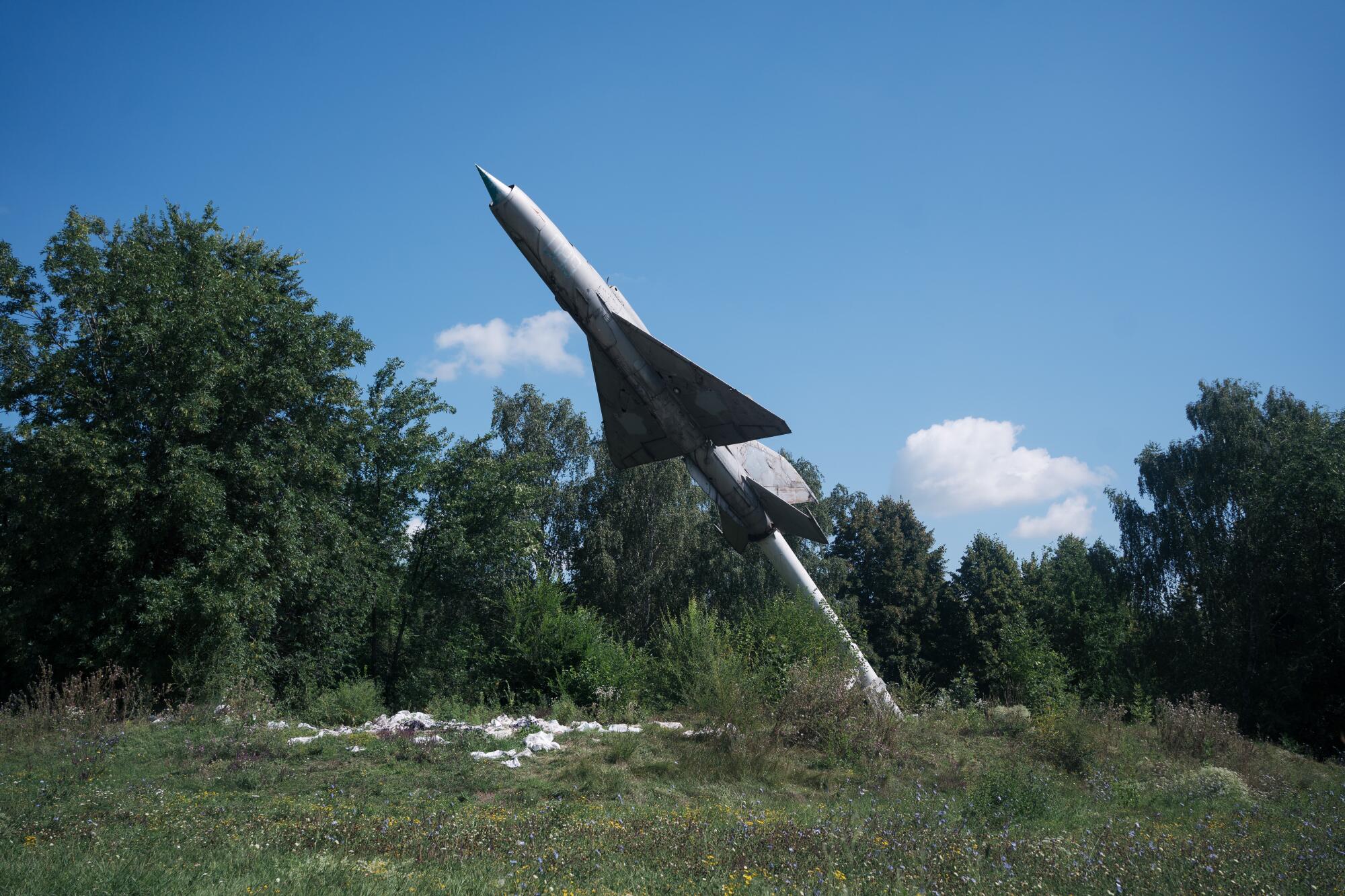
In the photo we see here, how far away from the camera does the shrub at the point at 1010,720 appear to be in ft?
44.5

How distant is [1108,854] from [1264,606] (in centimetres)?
2128

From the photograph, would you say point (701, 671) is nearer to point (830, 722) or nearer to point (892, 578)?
point (830, 722)

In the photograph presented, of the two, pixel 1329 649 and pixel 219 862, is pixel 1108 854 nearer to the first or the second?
pixel 219 862

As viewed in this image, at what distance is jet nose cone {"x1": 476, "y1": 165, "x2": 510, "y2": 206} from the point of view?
43.3ft

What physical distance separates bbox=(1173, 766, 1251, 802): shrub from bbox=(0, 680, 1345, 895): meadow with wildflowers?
1.5 inches

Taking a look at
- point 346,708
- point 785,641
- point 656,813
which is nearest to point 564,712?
point 346,708

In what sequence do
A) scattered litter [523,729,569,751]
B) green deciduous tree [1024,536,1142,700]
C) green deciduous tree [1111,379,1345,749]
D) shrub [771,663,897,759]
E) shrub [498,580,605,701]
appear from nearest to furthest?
scattered litter [523,729,569,751], shrub [771,663,897,759], shrub [498,580,605,701], green deciduous tree [1111,379,1345,749], green deciduous tree [1024,536,1142,700]

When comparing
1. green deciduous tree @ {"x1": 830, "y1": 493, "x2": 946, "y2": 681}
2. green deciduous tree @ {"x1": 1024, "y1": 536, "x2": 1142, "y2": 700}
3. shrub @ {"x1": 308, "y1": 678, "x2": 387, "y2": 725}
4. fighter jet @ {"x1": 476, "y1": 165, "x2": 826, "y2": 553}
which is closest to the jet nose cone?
fighter jet @ {"x1": 476, "y1": 165, "x2": 826, "y2": 553}

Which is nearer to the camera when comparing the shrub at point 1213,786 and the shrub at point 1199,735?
the shrub at point 1213,786

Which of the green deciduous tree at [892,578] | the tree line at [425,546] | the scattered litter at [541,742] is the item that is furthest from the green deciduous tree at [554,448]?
the scattered litter at [541,742]

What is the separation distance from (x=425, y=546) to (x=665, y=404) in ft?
32.5

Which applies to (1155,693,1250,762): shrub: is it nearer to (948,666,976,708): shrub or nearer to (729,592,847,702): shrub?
(948,666,976,708): shrub

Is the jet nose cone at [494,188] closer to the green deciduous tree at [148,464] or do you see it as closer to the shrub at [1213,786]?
the green deciduous tree at [148,464]

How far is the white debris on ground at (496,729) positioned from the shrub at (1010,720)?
20.2 feet
